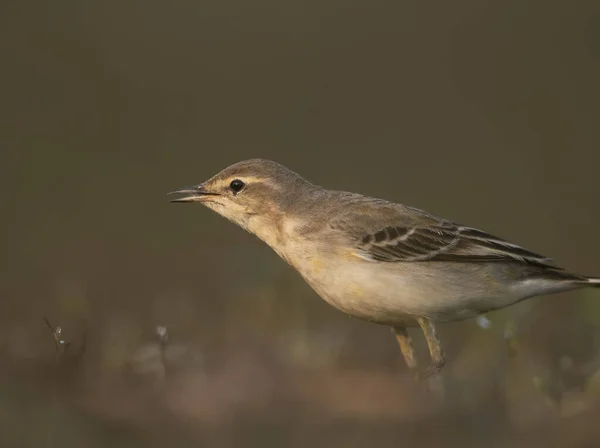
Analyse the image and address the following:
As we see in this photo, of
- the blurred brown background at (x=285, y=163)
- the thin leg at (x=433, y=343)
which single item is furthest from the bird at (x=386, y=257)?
the blurred brown background at (x=285, y=163)

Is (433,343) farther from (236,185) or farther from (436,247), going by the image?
(236,185)

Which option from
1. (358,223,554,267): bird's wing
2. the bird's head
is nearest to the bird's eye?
the bird's head

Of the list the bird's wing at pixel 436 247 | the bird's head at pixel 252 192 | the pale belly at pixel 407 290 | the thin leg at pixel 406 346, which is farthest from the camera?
the bird's head at pixel 252 192

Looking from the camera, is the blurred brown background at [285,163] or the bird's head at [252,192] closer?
the blurred brown background at [285,163]

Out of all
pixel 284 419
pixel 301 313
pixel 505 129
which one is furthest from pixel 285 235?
pixel 505 129

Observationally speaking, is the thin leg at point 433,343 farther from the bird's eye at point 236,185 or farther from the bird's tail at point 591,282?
the bird's eye at point 236,185

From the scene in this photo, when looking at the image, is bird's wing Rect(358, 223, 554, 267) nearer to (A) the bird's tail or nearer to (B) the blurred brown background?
(A) the bird's tail

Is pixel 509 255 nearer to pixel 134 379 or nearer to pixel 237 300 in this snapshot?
pixel 237 300
